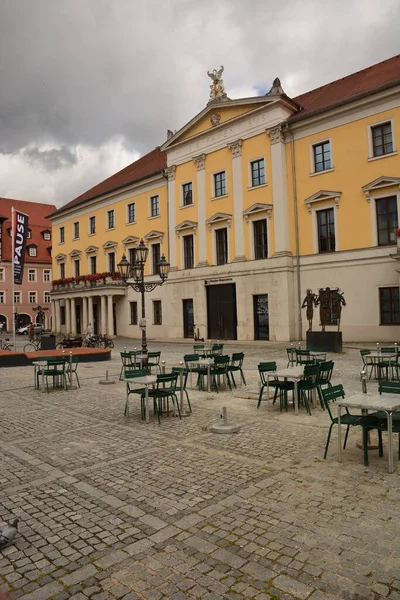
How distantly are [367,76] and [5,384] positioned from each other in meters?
26.2

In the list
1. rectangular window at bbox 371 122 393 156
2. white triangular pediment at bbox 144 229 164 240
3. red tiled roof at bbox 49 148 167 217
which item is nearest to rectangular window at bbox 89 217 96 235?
red tiled roof at bbox 49 148 167 217

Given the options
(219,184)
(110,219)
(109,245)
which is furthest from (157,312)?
(219,184)

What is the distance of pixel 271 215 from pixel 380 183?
659 centimetres

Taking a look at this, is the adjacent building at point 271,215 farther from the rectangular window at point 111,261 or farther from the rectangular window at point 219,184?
the rectangular window at point 111,261

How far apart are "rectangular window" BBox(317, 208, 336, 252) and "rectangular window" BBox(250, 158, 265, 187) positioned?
4471mm

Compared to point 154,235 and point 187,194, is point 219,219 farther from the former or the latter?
point 154,235

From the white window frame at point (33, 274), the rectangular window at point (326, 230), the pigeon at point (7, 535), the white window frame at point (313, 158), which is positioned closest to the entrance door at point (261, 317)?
the rectangular window at point (326, 230)

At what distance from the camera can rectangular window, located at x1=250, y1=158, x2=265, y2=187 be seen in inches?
1139

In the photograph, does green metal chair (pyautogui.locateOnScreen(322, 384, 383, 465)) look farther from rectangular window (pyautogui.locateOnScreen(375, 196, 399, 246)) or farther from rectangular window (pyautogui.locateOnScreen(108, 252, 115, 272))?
rectangular window (pyautogui.locateOnScreen(108, 252, 115, 272))

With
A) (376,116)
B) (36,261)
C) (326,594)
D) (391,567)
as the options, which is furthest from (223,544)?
(36,261)

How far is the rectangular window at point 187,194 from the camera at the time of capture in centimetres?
3364

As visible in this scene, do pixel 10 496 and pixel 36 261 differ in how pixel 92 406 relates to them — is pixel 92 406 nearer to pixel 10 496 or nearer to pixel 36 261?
pixel 10 496

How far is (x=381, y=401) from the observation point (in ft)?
20.2

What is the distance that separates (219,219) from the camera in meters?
31.1
